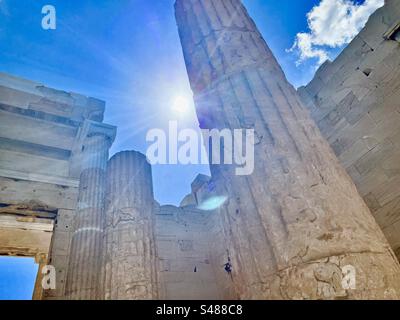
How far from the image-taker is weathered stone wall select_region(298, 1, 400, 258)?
444cm

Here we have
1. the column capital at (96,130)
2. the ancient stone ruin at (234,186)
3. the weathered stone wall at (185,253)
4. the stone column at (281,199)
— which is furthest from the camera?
the weathered stone wall at (185,253)

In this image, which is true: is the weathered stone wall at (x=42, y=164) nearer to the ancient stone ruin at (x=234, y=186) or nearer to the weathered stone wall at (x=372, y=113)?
the ancient stone ruin at (x=234, y=186)

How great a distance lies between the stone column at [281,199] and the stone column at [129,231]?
2.74 meters

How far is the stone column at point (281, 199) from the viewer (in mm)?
1410

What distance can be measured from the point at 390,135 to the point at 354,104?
1.02 meters

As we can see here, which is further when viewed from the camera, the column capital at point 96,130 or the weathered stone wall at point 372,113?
the column capital at point 96,130

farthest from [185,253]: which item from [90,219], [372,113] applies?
[372,113]

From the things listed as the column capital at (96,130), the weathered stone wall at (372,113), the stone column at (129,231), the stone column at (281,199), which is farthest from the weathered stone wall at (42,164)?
the weathered stone wall at (372,113)

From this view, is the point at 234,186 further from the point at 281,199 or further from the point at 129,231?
the point at 129,231

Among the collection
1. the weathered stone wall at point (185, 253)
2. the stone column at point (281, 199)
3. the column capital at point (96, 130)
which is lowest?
the stone column at point (281, 199)

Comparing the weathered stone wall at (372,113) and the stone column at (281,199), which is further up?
the weathered stone wall at (372,113)

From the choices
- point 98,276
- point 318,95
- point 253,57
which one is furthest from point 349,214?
point 318,95

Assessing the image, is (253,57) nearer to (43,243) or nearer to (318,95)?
(318,95)

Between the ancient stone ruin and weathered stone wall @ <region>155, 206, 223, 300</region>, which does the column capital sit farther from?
weathered stone wall @ <region>155, 206, 223, 300</region>
